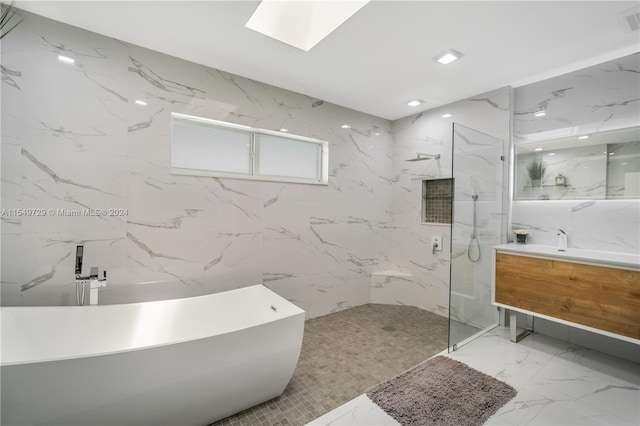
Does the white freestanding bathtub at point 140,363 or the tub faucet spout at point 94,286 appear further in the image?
the tub faucet spout at point 94,286

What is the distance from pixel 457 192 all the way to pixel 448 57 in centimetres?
117

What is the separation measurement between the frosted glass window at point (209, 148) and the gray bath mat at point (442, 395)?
2439 millimetres

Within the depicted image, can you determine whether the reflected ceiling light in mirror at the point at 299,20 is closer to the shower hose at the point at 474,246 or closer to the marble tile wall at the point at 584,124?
the shower hose at the point at 474,246

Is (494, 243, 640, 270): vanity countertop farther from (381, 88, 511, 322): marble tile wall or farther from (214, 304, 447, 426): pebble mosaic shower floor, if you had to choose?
(214, 304, 447, 426): pebble mosaic shower floor

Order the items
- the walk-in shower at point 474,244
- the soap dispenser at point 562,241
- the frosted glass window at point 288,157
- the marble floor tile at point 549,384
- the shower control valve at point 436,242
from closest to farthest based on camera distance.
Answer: the marble floor tile at point 549,384 → the soap dispenser at point 562,241 → the walk-in shower at point 474,244 → the frosted glass window at point 288,157 → the shower control valve at point 436,242

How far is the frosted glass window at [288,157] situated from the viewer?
3.17 meters

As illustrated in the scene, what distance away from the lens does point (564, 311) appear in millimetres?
2381

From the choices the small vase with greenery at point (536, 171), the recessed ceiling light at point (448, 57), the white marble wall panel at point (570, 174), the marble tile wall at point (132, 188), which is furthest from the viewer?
the small vase with greenery at point (536, 171)

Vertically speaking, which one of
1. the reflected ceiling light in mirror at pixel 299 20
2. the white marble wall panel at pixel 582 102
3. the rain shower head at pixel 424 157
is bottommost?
the rain shower head at pixel 424 157

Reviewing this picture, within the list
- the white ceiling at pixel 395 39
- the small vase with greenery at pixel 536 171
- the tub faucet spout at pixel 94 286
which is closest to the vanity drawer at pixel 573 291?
the small vase with greenery at pixel 536 171

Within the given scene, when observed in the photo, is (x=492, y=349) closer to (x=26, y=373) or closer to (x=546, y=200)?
(x=546, y=200)

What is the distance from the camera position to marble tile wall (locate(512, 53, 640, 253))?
2398 millimetres

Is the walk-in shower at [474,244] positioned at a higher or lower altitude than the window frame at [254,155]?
lower

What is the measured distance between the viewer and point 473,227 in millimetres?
2787
